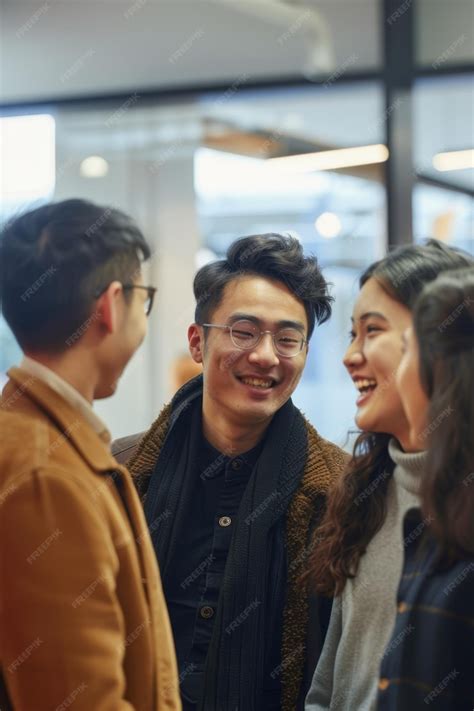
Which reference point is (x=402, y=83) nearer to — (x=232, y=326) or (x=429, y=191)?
(x=429, y=191)

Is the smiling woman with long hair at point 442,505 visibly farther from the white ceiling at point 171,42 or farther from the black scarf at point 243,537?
the white ceiling at point 171,42

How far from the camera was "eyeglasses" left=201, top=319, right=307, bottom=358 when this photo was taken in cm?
190

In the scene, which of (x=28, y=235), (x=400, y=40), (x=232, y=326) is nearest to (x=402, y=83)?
(x=400, y=40)

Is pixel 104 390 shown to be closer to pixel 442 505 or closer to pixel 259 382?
pixel 442 505

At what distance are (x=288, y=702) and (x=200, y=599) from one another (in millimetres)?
237

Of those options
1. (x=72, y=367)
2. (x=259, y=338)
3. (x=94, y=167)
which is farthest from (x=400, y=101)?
(x=72, y=367)

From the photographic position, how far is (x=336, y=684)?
1.59 meters

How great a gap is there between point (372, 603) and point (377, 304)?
0.44 meters

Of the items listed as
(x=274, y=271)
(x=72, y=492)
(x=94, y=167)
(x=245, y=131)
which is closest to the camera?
(x=72, y=492)

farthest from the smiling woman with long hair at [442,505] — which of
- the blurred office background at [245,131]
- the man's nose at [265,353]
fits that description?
the blurred office background at [245,131]

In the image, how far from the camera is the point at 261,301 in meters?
1.92

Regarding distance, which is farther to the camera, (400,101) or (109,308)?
(400,101)

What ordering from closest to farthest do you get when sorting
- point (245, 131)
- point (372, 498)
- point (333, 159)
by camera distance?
point (372, 498), point (333, 159), point (245, 131)

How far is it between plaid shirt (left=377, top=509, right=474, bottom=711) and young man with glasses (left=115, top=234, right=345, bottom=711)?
1.60 feet
